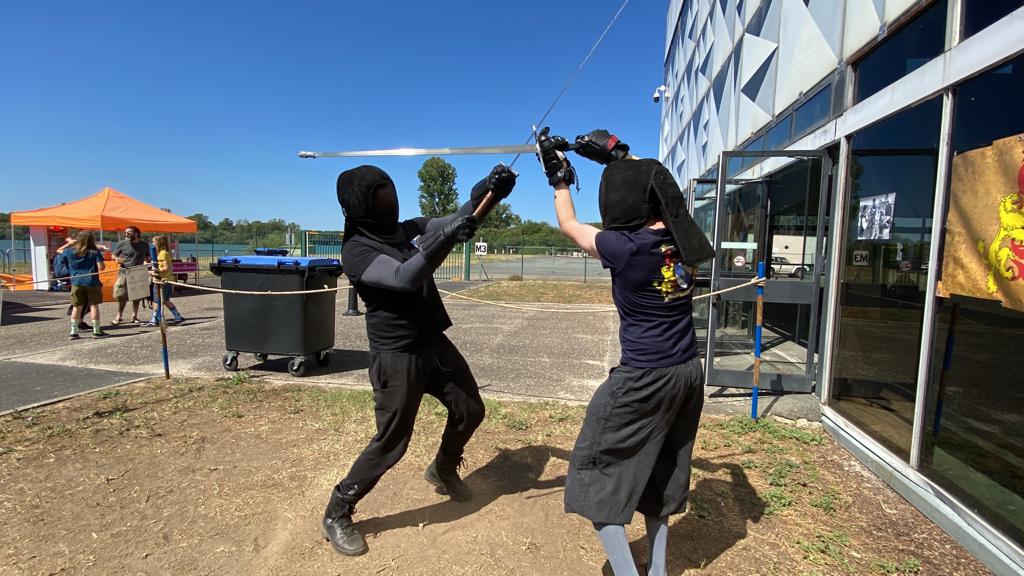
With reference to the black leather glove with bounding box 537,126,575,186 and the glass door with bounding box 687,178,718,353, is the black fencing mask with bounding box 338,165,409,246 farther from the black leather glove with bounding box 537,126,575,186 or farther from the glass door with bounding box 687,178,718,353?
the glass door with bounding box 687,178,718,353

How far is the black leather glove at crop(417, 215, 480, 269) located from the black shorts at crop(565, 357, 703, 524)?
2.89 feet

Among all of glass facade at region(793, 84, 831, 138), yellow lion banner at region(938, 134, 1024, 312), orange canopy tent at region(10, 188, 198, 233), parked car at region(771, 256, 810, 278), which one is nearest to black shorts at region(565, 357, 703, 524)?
yellow lion banner at region(938, 134, 1024, 312)

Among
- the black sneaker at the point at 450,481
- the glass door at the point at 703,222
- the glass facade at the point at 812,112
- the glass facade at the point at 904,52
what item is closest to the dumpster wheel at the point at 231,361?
the black sneaker at the point at 450,481

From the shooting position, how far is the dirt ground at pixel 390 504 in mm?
2611

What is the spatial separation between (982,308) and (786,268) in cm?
166

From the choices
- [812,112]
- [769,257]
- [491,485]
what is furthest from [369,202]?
[769,257]

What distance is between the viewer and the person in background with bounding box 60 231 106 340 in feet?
26.0

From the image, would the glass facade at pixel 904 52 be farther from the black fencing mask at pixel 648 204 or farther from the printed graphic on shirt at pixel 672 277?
the printed graphic on shirt at pixel 672 277

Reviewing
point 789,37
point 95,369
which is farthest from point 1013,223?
point 95,369

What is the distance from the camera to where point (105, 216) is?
13.1 metres

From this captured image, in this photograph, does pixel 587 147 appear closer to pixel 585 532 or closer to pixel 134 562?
pixel 585 532

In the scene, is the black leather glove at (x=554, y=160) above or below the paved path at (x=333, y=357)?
above

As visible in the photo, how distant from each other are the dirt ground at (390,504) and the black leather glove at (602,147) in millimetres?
2008

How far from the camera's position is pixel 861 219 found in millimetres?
4379
